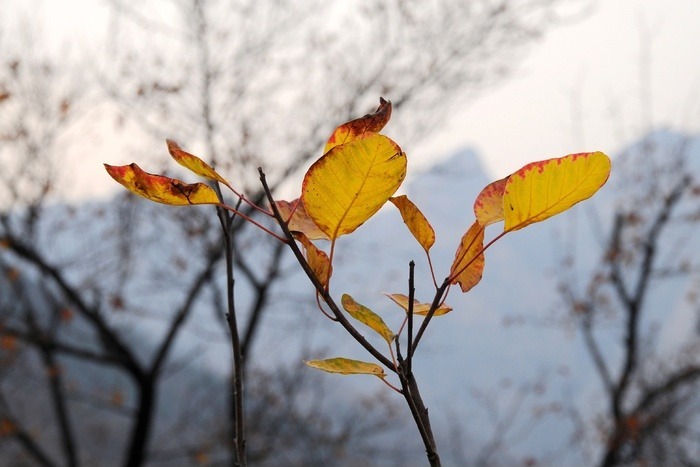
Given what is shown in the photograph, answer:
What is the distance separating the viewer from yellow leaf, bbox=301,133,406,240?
42 centimetres

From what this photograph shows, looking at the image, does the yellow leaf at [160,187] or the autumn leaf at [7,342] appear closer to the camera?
the yellow leaf at [160,187]

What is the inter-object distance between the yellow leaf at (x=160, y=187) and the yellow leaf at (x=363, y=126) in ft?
0.27

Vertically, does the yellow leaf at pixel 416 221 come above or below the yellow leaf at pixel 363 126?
below

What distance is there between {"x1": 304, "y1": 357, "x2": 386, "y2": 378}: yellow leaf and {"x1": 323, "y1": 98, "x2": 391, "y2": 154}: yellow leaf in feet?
0.44

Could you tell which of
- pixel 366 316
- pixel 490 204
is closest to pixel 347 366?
pixel 366 316

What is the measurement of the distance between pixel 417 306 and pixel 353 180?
0.14 m

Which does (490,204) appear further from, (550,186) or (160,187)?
(160,187)

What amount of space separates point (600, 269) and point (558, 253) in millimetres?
483

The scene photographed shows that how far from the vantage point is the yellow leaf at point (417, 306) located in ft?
1.67

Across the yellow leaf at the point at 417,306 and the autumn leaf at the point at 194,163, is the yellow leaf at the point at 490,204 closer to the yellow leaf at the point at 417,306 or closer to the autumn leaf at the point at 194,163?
the yellow leaf at the point at 417,306

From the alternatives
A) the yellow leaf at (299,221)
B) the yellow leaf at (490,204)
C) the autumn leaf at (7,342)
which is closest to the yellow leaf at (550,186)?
the yellow leaf at (490,204)

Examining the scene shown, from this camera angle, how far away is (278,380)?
6.24 m

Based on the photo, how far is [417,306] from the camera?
0.53 meters

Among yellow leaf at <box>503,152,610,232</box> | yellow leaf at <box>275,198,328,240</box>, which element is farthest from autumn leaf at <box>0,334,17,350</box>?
yellow leaf at <box>503,152,610,232</box>
